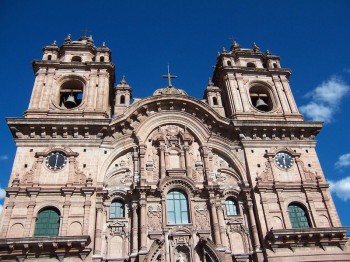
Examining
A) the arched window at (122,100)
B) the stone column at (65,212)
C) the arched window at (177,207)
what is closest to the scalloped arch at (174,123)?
the arched window at (122,100)

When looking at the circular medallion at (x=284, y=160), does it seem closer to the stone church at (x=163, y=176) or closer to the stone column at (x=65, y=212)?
the stone church at (x=163, y=176)

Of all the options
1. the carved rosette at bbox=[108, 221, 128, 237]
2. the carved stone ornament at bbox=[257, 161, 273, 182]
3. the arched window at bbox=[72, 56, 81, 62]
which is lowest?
the carved rosette at bbox=[108, 221, 128, 237]

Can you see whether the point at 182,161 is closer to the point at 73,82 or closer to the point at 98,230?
the point at 98,230

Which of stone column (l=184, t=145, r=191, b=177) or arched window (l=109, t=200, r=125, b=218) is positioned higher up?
stone column (l=184, t=145, r=191, b=177)

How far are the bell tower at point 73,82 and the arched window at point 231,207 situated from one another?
9.85 meters

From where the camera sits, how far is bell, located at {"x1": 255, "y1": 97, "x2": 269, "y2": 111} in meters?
27.7

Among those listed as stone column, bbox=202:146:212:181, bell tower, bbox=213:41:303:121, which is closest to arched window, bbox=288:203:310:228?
stone column, bbox=202:146:212:181

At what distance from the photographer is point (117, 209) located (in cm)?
2164

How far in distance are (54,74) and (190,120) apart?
10.5 m

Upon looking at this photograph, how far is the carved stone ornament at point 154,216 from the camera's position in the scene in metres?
20.7

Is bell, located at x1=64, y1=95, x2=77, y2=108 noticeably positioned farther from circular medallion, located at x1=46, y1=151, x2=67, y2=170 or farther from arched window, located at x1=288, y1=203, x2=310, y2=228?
arched window, located at x1=288, y1=203, x2=310, y2=228

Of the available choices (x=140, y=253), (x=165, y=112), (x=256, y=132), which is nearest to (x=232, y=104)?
(x=256, y=132)

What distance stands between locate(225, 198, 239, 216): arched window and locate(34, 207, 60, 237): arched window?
9.74 m

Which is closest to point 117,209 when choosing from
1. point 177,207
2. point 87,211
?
point 87,211
